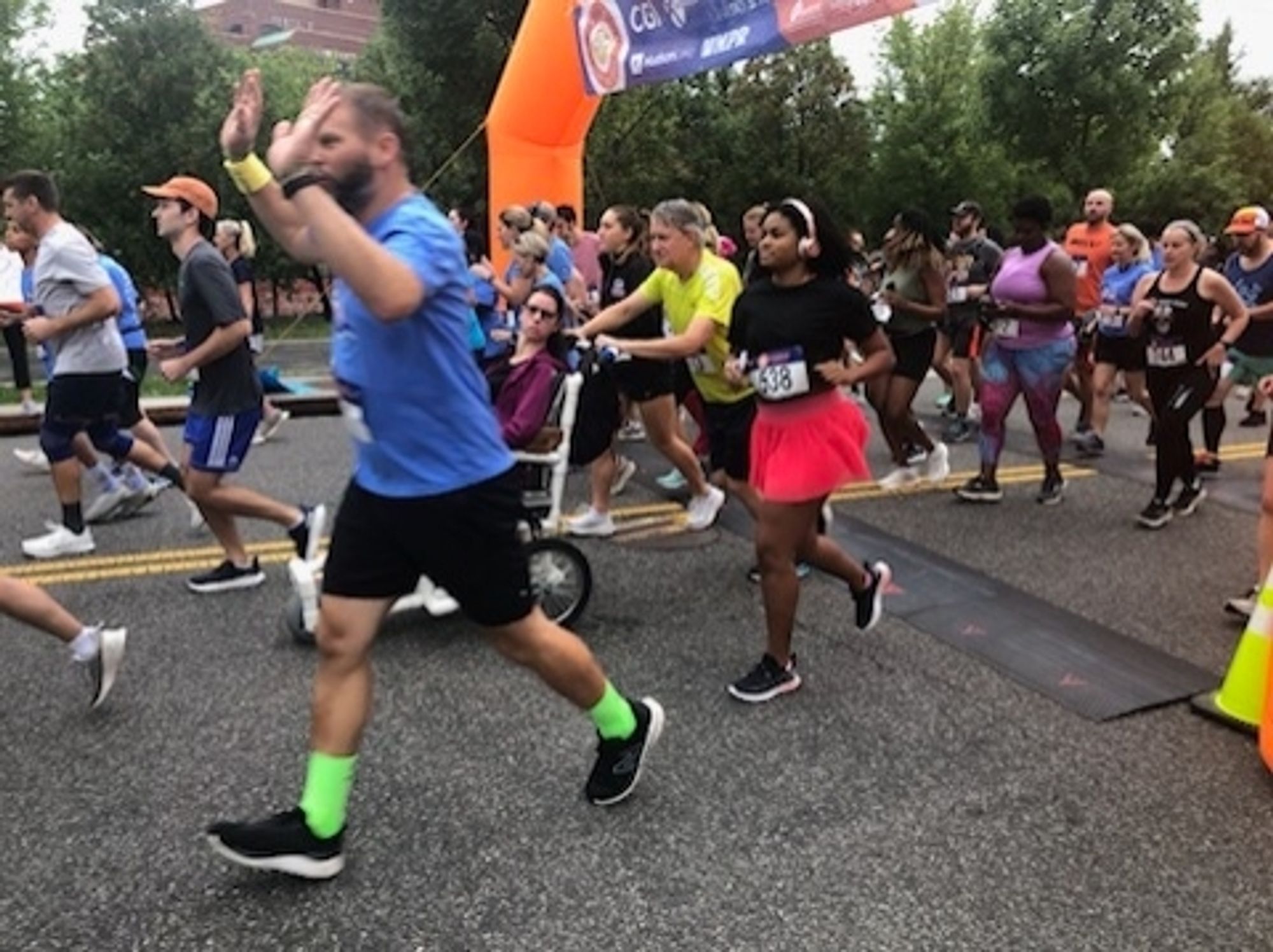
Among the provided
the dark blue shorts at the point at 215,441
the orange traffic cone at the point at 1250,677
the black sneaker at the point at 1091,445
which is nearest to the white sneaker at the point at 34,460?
the dark blue shorts at the point at 215,441

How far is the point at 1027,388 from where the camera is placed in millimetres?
6547

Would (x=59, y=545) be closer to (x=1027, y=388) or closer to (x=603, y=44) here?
(x=1027, y=388)

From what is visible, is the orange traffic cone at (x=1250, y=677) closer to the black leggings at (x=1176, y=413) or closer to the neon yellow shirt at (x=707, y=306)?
the neon yellow shirt at (x=707, y=306)

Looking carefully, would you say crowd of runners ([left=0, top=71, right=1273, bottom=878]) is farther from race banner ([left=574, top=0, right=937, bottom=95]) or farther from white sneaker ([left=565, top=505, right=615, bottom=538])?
race banner ([left=574, top=0, right=937, bottom=95])

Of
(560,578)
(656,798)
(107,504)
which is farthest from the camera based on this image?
(107,504)

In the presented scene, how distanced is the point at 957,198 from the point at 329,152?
110 ft

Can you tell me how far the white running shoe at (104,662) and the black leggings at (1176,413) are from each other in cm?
543

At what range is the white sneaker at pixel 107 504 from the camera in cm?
625

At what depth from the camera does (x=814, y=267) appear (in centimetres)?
382

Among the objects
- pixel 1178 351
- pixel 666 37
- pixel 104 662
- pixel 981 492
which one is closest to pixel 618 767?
pixel 104 662

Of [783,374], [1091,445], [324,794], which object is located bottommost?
[1091,445]

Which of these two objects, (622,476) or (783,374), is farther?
(622,476)

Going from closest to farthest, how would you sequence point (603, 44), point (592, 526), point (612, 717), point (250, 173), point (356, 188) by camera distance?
point (356, 188) → point (250, 173) → point (612, 717) → point (592, 526) → point (603, 44)

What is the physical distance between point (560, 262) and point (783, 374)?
164 inches
